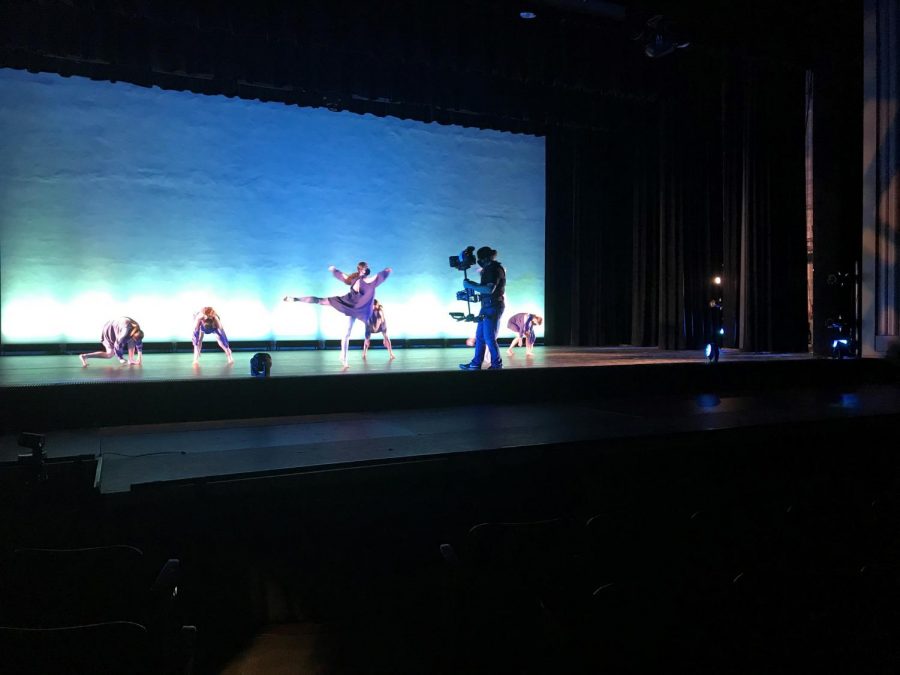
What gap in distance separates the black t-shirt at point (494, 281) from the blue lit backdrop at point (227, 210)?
440cm

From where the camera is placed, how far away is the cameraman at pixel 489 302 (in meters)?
5.98

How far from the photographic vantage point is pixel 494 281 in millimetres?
6207

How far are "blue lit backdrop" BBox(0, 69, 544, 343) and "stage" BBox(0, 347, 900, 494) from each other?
303 cm

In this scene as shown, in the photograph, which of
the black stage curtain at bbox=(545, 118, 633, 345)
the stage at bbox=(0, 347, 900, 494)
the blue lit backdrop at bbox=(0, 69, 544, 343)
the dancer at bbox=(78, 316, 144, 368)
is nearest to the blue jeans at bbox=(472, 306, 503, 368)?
the stage at bbox=(0, 347, 900, 494)

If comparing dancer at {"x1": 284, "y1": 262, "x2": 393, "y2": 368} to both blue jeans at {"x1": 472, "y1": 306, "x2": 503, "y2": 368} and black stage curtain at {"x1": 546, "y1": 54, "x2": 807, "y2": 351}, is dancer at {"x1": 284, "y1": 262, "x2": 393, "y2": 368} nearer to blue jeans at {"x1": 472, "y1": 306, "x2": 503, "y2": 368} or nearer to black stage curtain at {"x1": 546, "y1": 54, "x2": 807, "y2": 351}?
blue jeans at {"x1": 472, "y1": 306, "x2": 503, "y2": 368}

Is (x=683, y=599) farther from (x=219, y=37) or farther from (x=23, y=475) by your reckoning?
(x=219, y=37)

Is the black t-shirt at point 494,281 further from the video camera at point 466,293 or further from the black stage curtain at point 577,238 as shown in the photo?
the black stage curtain at point 577,238

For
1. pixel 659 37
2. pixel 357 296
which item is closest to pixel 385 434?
pixel 357 296

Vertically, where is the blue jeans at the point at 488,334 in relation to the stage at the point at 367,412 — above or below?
above

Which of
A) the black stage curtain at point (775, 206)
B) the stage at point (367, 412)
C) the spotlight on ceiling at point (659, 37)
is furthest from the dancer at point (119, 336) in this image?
the black stage curtain at point (775, 206)

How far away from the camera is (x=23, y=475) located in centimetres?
262

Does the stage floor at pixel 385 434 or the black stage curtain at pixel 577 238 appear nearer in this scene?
the stage floor at pixel 385 434

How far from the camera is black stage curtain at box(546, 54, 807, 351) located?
30.5 feet

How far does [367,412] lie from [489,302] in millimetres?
1846
